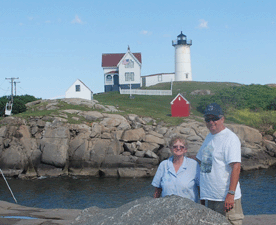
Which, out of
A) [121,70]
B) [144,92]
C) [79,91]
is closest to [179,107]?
[79,91]

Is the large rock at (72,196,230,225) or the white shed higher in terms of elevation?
the white shed

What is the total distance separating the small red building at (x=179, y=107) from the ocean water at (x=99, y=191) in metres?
11.7

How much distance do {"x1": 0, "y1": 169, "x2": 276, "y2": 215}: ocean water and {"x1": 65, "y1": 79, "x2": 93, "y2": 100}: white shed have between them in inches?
845

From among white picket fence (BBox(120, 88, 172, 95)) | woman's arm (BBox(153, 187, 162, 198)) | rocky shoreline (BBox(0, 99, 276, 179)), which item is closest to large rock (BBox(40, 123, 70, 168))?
rocky shoreline (BBox(0, 99, 276, 179))

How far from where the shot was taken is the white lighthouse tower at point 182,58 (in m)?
68.3

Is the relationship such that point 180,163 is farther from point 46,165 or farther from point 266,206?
point 46,165

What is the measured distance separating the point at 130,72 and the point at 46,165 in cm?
3503

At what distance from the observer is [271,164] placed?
1178 inches

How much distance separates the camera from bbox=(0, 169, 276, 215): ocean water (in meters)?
19.1

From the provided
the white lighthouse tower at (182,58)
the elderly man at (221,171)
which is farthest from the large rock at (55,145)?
the white lighthouse tower at (182,58)

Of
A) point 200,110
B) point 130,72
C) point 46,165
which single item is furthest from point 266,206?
point 130,72

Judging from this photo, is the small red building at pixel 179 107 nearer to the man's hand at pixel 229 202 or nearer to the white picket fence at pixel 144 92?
the white picket fence at pixel 144 92

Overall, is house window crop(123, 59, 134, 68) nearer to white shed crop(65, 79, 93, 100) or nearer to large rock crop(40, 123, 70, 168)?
white shed crop(65, 79, 93, 100)

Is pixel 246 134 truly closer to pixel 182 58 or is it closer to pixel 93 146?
pixel 93 146
